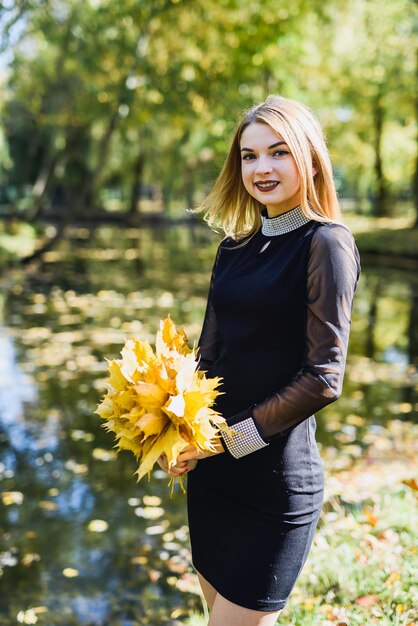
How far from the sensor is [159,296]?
512 inches

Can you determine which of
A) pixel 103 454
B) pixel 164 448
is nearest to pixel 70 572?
pixel 103 454

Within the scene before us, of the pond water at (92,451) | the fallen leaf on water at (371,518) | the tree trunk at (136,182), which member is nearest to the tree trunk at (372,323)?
the pond water at (92,451)

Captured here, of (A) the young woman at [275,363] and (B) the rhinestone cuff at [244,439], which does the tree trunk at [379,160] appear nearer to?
(A) the young woman at [275,363]

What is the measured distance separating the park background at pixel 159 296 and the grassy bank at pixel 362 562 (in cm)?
1

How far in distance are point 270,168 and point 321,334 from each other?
0.51 meters

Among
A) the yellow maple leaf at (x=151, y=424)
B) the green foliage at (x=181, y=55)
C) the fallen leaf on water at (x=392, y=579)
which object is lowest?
the fallen leaf on water at (x=392, y=579)

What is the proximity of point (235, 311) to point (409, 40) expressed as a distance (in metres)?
20.5

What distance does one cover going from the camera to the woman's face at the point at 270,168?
1.74m

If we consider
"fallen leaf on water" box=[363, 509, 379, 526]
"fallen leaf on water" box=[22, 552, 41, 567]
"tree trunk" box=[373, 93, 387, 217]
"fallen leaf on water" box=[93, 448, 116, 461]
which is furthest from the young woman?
"tree trunk" box=[373, 93, 387, 217]

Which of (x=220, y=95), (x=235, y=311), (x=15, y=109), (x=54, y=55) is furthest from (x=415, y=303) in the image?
(x=15, y=109)

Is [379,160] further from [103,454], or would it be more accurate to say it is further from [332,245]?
[332,245]

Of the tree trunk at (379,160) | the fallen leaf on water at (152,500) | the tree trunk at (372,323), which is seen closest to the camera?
the fallen leaf on water at (152,500)

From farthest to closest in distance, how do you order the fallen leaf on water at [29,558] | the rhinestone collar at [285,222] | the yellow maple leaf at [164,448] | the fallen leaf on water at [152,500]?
the fallen leaf on water at [152,500] < the fallen leaf on water at [29,558] < the rhinestone collar at [285,222] < the yellow maple leaf at [164,448]

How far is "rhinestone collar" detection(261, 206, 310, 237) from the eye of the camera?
1781 millimetres
